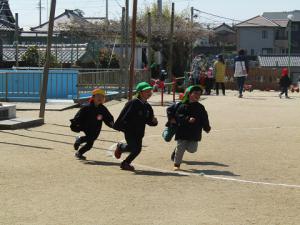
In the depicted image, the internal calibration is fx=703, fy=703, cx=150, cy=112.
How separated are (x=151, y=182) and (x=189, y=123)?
1.49 meters

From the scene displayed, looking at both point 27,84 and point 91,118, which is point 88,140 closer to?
point 91,118

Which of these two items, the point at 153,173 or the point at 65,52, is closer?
the point at 153,173

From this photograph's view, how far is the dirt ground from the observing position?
698cm

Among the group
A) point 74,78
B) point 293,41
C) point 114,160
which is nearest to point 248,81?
point 74,78

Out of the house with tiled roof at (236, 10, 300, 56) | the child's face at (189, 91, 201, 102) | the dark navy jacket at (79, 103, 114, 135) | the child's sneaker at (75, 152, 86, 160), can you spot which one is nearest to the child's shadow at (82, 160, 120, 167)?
the child's sneaker at (75, 152, 86, 160)

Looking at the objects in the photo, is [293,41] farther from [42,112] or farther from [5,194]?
[5,194]

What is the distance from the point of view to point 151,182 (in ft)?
29.2

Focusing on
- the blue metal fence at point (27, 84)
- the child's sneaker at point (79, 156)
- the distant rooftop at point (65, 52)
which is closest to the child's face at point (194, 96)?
the child's sneaker at point (79, 156)

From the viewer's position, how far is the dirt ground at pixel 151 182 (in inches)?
275

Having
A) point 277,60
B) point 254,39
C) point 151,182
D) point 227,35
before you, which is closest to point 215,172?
point 151,182

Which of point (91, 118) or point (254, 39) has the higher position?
point (254, 39)

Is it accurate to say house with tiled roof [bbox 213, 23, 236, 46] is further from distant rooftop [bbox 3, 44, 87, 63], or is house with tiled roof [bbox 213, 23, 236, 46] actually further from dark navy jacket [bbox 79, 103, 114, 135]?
dark navy jacket [bbox 79, 103, 114, 135]

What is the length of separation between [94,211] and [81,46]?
1095 inches

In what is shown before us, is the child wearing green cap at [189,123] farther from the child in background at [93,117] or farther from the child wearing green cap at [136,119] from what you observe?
the child in background at [93,117]
